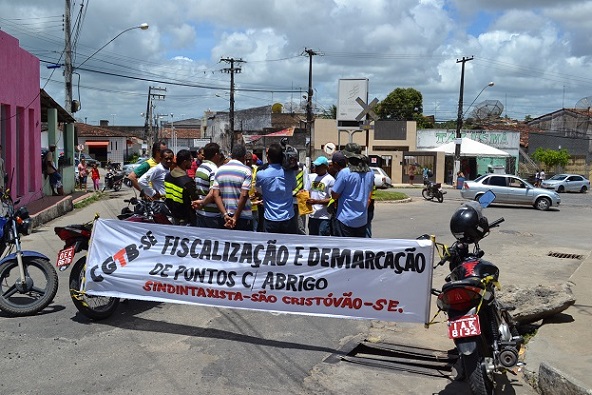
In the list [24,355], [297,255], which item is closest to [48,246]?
[24,355]

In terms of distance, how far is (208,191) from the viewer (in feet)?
25.2

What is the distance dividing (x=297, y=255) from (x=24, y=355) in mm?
2579

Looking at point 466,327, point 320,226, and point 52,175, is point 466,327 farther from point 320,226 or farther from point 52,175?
point 52,175

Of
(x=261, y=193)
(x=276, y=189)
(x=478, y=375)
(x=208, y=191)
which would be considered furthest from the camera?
(x=208, y=191)

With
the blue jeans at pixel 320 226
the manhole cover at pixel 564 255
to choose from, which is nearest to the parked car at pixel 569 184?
the manhole cover at pixel 564 255

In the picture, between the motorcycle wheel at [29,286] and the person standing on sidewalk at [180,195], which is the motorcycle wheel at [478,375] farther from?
the motorcycle wheel at [29,286]

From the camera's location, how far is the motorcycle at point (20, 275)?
20.6 feet

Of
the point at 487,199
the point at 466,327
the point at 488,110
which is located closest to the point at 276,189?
the point at 487,199

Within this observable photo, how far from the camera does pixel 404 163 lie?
4647cm

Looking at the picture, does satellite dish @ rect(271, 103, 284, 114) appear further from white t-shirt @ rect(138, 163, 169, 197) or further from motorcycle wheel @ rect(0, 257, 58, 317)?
motorcycle wheel @ rect(0, 257, 58, 317)

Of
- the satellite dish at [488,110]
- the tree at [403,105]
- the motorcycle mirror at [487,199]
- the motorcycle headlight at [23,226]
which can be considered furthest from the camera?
the tree at [403,105]

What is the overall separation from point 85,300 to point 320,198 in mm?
3739

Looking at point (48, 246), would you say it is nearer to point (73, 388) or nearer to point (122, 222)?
point (122, 222)

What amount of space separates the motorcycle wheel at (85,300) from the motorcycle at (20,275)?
35 centimetres
